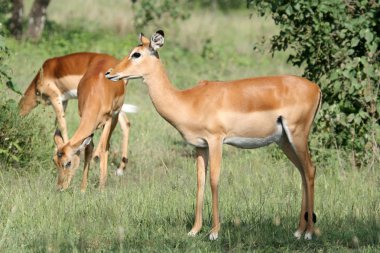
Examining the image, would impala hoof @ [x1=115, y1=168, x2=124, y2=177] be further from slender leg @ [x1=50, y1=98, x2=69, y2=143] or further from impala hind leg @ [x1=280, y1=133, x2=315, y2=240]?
impala hind leg @ [x1=280, y1=133, x2=315, y2=240]

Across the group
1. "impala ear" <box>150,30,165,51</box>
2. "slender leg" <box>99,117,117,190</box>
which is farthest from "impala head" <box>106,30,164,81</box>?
"slender leg" <box>99,117,117,190</box>

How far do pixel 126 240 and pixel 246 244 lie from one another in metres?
0.83

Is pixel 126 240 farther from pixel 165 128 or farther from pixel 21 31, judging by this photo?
pixel 21 31

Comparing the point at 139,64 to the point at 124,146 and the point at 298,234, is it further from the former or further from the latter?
the point at 124,146

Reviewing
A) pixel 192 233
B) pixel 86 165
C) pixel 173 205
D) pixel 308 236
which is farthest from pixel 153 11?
A: pixel 308 236

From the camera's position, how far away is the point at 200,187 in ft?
22.1

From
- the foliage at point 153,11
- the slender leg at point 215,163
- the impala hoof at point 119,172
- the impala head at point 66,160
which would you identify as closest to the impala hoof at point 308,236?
the slender leg at point 215,163

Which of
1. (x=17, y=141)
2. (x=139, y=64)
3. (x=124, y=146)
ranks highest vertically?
(x=139, y=64)

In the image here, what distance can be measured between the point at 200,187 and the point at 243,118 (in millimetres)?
588

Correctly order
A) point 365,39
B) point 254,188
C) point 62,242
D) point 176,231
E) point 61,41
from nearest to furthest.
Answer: point 62,242 < point 176,231 < point 254,188 < point 365,39 < point 61,41

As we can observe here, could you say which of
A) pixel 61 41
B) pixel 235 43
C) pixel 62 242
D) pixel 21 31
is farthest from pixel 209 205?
pixel 235 43

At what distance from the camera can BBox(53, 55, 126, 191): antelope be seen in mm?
8484

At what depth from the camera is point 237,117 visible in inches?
262

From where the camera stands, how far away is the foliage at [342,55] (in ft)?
29.6
